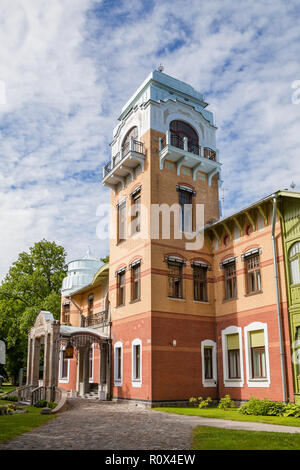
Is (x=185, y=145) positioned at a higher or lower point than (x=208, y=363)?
higher

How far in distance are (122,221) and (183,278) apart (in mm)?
5474

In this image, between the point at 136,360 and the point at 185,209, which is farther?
the point at 185,209

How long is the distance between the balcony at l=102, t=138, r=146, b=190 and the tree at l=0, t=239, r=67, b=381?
17.3 m

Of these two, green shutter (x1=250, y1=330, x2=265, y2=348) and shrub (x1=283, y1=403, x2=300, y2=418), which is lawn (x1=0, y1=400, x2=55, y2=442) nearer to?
shrub (x1=283, y1=403, x2=300, y2=418)

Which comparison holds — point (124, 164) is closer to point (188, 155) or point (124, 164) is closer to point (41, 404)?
point (188, 155)

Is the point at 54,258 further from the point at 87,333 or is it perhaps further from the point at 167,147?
the point at 167,147

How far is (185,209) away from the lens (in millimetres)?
22828

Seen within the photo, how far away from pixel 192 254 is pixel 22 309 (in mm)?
23827

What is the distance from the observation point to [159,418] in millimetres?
14602

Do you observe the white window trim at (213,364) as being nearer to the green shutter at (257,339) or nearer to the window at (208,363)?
the window at (208,363)

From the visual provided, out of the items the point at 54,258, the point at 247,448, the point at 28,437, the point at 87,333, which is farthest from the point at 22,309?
the point at 247,448

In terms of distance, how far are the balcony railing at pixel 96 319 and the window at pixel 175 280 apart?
5.80 m

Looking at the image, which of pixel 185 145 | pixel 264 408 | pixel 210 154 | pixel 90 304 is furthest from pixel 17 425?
pixel 90 304

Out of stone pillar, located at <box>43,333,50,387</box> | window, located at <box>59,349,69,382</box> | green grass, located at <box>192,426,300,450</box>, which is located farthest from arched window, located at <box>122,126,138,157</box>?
green grass, located at <box>192,426,300,450</box>
